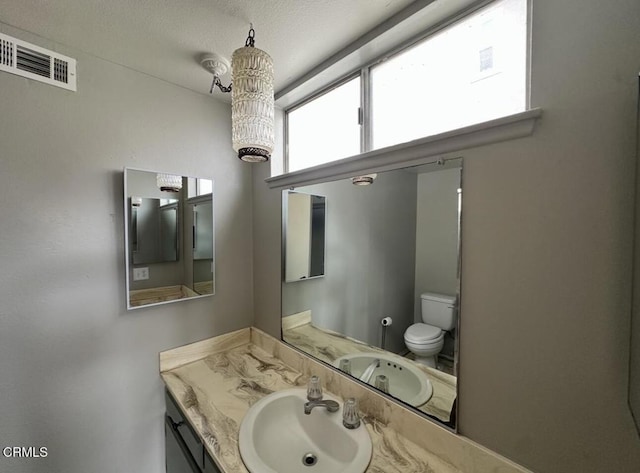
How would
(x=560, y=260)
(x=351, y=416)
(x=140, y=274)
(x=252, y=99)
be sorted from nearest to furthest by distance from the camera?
(x=560, y=260) < (x=252, y=99) < (x=351, y=416) < (x=140, y=274)

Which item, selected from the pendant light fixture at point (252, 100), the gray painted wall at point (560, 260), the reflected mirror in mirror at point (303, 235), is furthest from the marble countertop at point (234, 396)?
the pendant light fixture at point (252, 100)

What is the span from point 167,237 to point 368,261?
1083mm

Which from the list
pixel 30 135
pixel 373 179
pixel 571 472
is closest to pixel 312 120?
pixel 373 179

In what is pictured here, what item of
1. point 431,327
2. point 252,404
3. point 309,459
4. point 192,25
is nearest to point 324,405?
point 309,459

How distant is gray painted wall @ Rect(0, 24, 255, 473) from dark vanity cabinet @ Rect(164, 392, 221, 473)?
11 cm

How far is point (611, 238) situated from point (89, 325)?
1810 millimetres

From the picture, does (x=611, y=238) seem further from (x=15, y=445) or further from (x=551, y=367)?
(x=15, y=445)

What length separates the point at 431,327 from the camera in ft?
2.86

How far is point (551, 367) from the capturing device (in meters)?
0.63

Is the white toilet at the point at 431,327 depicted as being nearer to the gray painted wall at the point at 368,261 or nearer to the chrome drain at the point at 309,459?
the gray painted wall at the point at 368,261

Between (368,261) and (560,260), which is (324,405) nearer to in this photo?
(368,261)

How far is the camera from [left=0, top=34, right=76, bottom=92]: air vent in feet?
3.10

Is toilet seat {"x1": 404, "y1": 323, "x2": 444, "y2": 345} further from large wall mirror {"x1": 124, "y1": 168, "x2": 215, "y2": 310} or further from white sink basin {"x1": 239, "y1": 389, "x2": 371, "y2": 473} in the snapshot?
large wall mirror {"x1": 124, "y1": 168, "x2": 215, "y2": 310}

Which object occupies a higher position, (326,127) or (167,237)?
(326,127)
